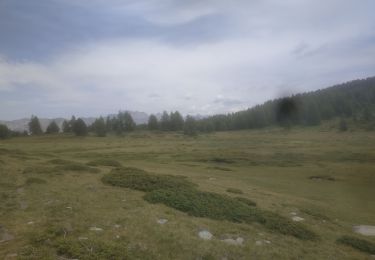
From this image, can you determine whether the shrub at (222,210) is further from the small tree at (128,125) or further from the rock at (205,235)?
the small tree at (128,125)

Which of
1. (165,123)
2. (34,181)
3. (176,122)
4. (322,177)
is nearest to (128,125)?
(165,123)

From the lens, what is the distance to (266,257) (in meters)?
12.3

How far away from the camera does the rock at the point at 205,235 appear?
43.9 ft

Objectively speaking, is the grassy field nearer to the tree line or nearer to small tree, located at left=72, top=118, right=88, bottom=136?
small tree, located at left=72, top=118, right=88, bottom=136

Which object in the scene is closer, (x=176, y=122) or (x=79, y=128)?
(x=79, y=128)

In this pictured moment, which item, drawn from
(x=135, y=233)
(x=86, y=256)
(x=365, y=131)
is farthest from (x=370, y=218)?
(x=365, y=131)

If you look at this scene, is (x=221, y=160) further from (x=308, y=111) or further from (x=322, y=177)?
(x=308, y=111)

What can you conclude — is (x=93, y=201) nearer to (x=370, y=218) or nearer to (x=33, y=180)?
(x=33, y=180)

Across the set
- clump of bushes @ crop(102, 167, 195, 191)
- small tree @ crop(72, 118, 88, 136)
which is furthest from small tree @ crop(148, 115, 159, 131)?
clump of bushes @ crop(102, 167, 195, 191)

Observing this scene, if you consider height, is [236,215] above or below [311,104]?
below

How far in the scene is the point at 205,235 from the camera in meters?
13.6

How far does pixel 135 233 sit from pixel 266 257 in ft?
18.7

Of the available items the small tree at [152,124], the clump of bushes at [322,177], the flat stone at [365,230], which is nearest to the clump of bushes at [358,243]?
the flat stone at [365,230]

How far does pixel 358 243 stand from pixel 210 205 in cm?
836
